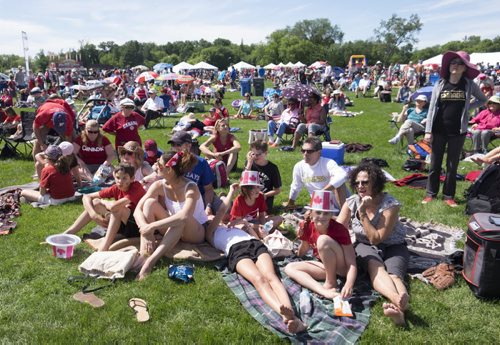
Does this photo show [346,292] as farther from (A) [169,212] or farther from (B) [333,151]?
(B) [333,151]

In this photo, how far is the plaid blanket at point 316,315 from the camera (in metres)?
3.03

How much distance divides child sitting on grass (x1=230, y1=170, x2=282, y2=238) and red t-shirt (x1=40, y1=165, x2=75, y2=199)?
2811 mm

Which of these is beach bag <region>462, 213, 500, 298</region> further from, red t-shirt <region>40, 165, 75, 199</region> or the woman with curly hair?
red t-shirt <region>40, 165, 75, 199</region>

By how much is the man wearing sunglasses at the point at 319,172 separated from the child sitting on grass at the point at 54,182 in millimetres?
3284

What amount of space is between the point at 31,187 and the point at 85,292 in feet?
12.9

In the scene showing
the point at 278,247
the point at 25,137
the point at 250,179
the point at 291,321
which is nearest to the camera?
the point at 291,321

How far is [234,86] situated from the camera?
30.1 meters

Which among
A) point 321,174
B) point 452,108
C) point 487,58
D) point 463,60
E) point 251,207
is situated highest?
point 487,58

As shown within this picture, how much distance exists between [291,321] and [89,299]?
1.73m

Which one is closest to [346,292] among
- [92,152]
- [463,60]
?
[463,60]

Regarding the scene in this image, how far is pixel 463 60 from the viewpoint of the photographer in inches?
213

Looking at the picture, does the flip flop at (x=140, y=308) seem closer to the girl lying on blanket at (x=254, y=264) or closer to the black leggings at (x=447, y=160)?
the girl lying on blanket at (x=254, y=264)

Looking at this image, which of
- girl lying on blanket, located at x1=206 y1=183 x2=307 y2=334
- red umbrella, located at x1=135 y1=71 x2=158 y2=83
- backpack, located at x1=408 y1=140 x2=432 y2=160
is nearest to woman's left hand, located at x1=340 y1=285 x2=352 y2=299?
girl lying on blanket, located at x1=206 y1=183 x2=307 y2=334

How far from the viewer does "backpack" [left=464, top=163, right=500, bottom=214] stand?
5145mm
